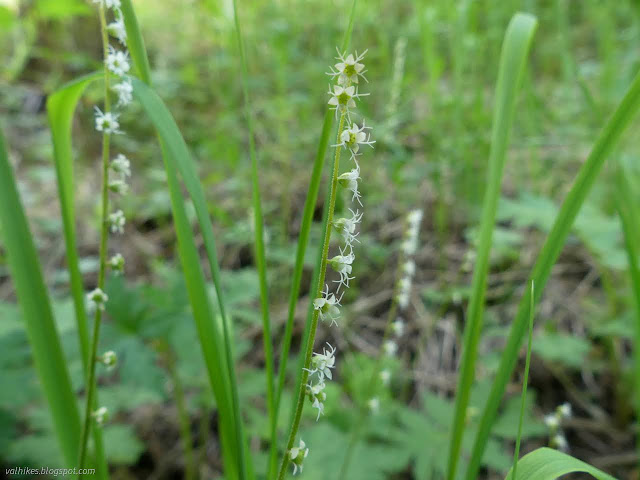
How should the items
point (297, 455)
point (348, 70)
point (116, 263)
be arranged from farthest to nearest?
1. point (116, 263)
2. point (297, 455)
3. point (348, 70)

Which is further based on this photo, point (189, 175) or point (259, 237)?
point (259, 237)

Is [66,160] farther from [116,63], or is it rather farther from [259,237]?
[259,237]

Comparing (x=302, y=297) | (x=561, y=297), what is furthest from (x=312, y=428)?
(x=561, y=297)

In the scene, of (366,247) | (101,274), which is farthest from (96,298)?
(366,247)

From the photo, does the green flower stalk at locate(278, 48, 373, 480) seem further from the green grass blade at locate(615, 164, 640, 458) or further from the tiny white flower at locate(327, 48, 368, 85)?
the green grass blade at locate(615, 164, 640, 458)

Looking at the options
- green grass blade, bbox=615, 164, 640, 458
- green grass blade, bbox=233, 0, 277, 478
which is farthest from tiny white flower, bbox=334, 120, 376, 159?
green grass blade, bbox=615, 164, 640, 458
